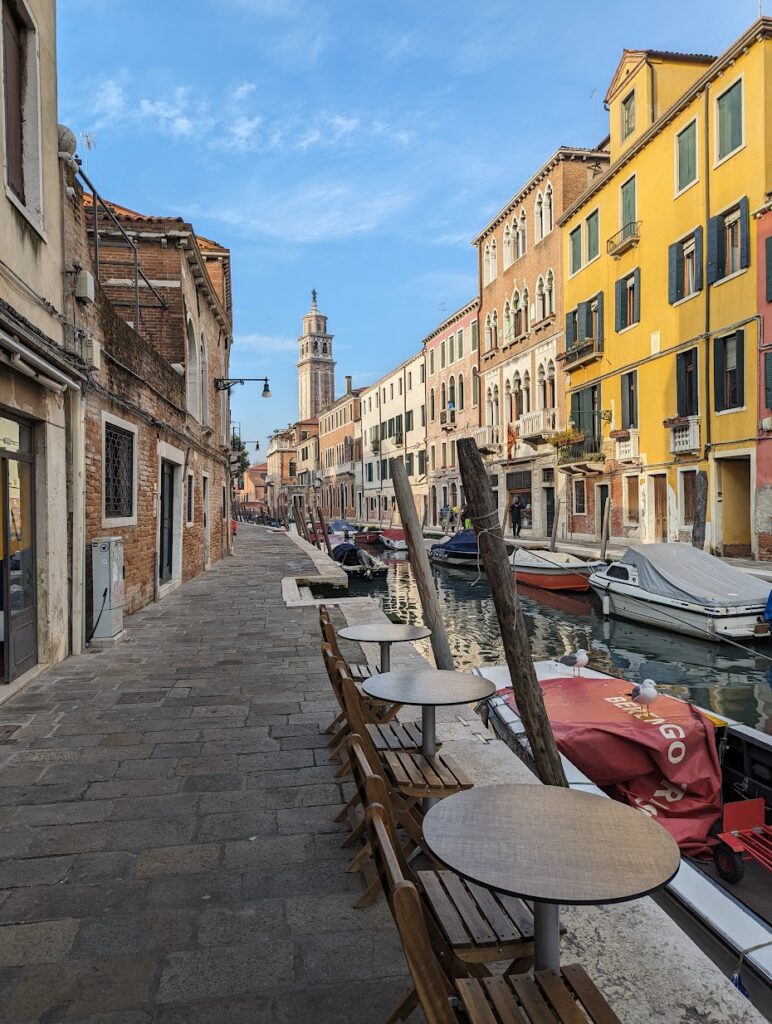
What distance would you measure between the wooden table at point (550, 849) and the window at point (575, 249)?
25.7m

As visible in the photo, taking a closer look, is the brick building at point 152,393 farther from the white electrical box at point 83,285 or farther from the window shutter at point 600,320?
the window shutter at point 600,320

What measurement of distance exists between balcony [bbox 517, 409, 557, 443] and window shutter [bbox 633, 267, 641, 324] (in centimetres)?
589

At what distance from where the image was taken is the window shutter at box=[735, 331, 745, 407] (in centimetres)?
1647

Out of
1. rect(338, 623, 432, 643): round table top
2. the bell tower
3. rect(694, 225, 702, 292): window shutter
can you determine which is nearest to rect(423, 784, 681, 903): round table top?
rect(338, 623, 432, 643): round table top

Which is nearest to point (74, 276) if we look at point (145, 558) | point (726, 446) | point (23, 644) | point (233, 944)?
point (23, 644)

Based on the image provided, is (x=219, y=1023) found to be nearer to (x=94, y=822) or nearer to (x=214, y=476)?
(x=94, y=822)

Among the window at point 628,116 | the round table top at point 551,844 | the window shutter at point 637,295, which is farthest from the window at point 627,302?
the round table top at point 551,844

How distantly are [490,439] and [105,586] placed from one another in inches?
1044

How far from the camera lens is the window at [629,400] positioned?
21.6 m

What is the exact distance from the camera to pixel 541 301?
28.2 m

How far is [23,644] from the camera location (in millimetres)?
5805

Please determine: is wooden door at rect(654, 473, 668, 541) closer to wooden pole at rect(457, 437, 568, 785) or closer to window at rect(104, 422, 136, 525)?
window at rect(104, 422, 136, 525)

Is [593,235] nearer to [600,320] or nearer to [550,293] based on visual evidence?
[600,320]

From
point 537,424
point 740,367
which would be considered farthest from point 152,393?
point 537,424
